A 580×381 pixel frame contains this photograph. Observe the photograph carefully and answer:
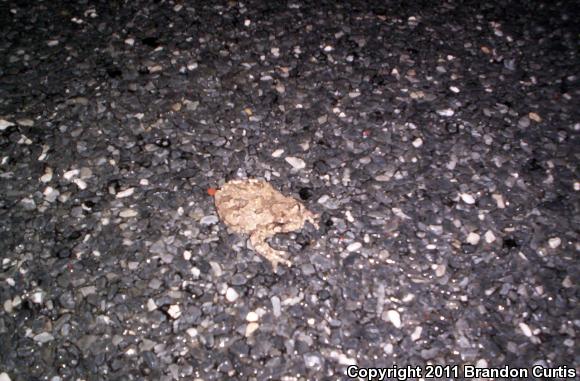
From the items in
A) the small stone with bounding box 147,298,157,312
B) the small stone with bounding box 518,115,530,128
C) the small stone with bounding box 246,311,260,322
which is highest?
the small stone with bounding box 518,115,530,128

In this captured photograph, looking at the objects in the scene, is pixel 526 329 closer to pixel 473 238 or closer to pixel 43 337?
pixel 473 238

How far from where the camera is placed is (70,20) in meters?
2.87

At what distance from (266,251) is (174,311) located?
45cm

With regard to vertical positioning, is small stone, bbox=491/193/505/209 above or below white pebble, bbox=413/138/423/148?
below

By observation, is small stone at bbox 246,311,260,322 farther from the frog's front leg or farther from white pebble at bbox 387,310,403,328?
white pebble at bbox 387,310,403,328

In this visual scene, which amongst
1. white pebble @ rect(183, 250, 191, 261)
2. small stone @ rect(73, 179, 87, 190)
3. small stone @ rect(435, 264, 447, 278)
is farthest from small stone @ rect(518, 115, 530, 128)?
small stone @ rect(73, 179, 87, 190)

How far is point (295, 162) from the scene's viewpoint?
231cm

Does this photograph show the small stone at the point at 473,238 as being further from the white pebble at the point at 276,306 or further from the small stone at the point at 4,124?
the small stone at the point at 4,124

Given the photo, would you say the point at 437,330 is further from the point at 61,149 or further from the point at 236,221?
the point at 61,149

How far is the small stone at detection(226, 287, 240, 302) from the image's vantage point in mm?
1896

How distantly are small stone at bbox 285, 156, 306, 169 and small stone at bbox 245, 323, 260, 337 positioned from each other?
805 millimetres

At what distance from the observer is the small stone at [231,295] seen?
1896 mm

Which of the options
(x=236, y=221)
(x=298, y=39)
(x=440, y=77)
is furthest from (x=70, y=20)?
(x=440, y=77)

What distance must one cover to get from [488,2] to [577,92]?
0.91m
